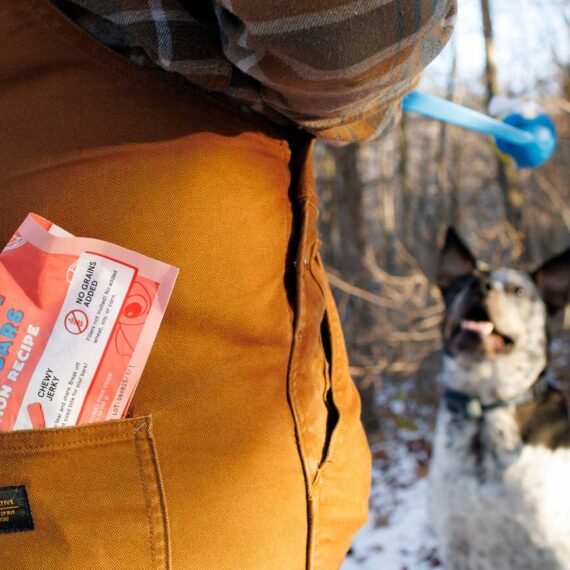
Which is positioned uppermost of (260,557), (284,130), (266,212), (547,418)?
(547,418)

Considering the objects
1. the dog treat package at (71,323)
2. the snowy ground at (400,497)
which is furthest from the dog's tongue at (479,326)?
the dog treat package at (71,323)

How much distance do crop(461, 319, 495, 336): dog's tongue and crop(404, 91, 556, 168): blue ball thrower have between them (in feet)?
3.87

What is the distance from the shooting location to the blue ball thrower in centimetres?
167

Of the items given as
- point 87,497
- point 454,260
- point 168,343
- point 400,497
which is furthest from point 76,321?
point 400,497

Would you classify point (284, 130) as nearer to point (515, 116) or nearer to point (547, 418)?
point (515, 116)

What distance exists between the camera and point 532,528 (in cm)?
289

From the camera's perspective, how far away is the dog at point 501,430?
115 inches

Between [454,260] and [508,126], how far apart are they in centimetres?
149

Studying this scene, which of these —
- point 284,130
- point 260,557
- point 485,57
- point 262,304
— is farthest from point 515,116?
point 485,57

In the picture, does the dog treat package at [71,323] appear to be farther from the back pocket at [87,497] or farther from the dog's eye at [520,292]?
the dog's eye at [520,292]

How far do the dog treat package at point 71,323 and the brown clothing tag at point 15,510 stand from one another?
3.4 inches

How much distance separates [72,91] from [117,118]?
0.26 feet

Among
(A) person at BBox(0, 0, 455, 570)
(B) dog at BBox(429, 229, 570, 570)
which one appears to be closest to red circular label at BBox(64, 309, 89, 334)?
(A) person at BBox(0, 0, 455, 570)

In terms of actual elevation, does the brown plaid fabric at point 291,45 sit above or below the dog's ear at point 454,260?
below
